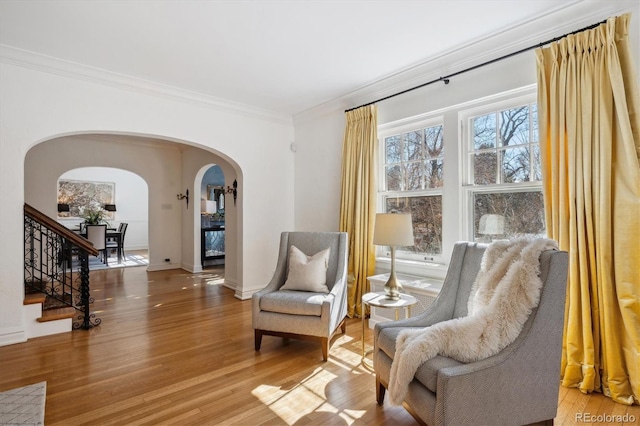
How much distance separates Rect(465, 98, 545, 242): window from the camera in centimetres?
285

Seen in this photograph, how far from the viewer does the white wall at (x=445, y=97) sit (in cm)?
254

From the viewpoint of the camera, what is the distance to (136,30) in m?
2.78

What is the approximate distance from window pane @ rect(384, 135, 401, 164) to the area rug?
12.5 ft

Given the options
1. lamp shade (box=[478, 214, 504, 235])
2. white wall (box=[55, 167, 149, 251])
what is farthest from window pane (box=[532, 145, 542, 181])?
white wall (box=[55, 167, 149, 251])

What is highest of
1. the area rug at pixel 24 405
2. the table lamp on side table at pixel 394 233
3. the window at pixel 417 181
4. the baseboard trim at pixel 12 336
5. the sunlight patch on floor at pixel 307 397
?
the window at pixel 417 181

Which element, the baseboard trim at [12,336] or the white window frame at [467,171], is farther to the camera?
the white window frame at [467,171]

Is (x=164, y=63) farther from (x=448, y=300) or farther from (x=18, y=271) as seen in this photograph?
(x=448, y=300)

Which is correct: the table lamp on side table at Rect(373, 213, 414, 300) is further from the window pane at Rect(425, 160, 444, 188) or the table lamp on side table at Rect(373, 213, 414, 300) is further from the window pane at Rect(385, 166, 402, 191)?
the window pane at Rect(385, 166, 402, 191)

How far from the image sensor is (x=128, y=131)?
3.83 metres

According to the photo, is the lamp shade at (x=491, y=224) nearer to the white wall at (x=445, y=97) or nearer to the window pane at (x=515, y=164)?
the white wall at (x=445, y=97)

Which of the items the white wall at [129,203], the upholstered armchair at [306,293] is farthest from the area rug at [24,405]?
the white wall at [129,203]

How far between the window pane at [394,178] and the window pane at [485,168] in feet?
2.96

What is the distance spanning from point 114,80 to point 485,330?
4.27 m

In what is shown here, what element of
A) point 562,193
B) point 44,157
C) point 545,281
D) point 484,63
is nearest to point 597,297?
point 562,193
